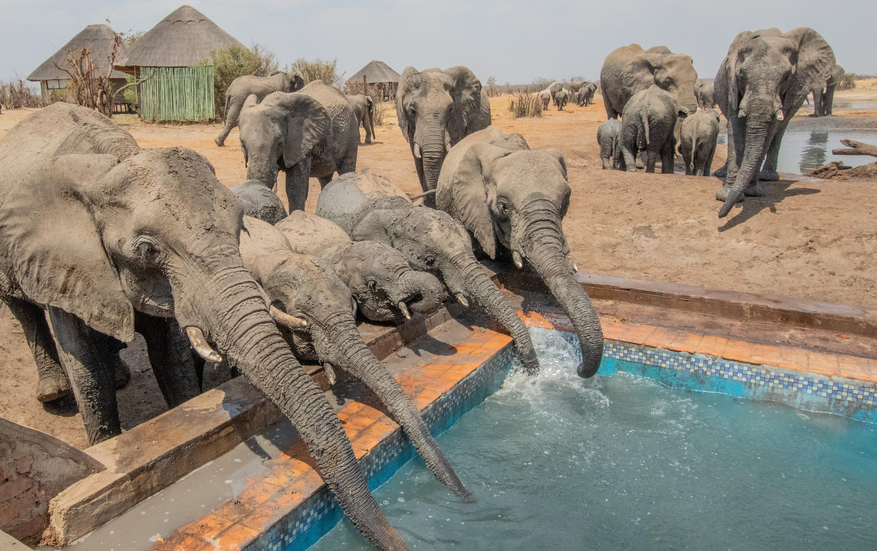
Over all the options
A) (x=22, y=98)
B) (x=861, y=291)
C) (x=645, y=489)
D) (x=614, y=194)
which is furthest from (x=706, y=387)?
(x=22, y=98)

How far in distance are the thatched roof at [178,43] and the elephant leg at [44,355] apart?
25.2 meters

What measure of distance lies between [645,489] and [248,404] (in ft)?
8.15

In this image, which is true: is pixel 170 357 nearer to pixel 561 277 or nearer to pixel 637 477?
pixel 561 277

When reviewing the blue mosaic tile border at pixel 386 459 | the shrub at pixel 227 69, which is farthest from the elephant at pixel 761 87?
the shrub at pixel 227 69

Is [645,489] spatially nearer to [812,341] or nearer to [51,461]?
[812,341]

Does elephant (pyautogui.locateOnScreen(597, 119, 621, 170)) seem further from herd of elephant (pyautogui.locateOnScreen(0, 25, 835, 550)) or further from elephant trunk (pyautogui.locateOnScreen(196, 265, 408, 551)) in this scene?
elephant trunk (pyautogui.locateOnScreen(196, 265, 408, 551))

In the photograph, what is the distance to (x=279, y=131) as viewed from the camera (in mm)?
8109

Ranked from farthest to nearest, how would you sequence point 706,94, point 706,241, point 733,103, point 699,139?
1. point 706,94
2. point 699,139
3. point 733,103
4. point 706,241

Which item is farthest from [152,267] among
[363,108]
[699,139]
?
[363,108]

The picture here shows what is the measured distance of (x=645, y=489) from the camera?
4266 millimetres

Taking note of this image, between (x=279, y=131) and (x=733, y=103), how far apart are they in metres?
6.19

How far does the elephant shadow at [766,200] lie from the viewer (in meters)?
9.10

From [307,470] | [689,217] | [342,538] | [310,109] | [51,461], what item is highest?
[310,109]

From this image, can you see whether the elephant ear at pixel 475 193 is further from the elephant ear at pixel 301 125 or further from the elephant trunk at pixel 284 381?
the elephant trunk at pixel 284 381
